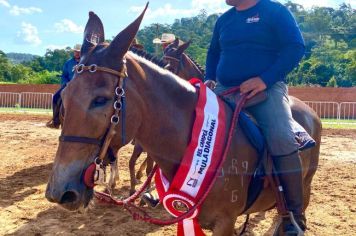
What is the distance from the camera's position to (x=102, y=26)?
123 inches

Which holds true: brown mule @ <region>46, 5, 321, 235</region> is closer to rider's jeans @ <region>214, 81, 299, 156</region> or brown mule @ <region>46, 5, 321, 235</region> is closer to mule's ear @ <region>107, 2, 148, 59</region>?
mule's ear @ <region>107, 2, 148, 59</region>

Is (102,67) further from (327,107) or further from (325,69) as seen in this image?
(325,69)

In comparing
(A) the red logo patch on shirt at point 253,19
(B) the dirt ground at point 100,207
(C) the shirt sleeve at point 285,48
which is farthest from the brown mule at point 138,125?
(A) the red logo patch on shirt at point 253,19

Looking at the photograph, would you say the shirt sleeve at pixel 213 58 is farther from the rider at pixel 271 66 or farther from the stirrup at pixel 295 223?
the stirrup at pixel 295 223

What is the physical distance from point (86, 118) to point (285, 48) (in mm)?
1813

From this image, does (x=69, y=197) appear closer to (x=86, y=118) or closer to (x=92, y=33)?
(x=86, y=118)

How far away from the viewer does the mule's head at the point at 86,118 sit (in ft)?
8.20

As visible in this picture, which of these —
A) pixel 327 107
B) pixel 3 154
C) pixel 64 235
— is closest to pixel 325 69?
pixel 327 107

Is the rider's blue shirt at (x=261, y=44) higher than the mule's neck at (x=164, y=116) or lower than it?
higher

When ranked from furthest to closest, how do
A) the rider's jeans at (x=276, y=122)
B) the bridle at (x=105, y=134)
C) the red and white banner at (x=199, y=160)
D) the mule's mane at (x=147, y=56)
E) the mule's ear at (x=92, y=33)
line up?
the rider's jeans at (x=276, y=122) → the mule's mane at (x=147, y=56) → the red and white banner at (x=199, y=160) → the mule's ear at (x=92, y=33) → the bridle at (x=105, y=134)

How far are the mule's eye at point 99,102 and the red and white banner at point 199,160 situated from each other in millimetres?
766

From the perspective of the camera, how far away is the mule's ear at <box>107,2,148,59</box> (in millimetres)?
2650

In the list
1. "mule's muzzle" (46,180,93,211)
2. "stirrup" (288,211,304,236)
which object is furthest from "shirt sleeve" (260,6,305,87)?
"mule's muzzle" (46,180,93,211)

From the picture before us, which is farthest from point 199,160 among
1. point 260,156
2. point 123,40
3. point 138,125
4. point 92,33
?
point 92,33
